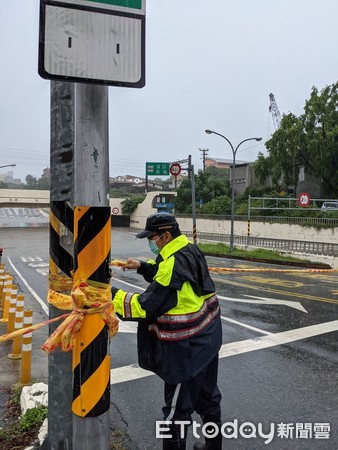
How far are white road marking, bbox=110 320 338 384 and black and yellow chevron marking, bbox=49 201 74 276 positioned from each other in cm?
279

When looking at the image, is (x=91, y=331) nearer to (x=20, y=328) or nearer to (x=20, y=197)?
(x=20, y=328)

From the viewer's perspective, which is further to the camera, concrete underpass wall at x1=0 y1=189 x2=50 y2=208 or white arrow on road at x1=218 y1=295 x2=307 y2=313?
concrete underpass wall at x1=0 y1=189 x2=50 y2=208

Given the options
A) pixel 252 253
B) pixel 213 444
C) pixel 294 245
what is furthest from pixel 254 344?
pixel 294 245

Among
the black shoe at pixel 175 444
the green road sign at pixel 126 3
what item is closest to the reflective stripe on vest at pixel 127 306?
the black shoe at pixel 175 444

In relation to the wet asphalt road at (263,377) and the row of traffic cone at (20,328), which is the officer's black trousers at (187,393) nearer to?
the wet asphalt road at (263,377)

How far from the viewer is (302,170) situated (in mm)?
41000

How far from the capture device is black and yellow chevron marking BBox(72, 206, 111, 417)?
2.18 metres

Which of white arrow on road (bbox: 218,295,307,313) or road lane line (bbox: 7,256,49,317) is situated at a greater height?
white arrow on road (bbox: 218,295,307,313)

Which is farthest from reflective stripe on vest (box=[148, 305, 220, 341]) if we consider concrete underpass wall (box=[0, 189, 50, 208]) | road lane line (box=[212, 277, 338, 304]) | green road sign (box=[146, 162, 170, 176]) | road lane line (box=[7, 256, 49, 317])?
concrete underpass wall (box=[0, 189, 50, 208])

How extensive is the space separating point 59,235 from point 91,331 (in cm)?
64

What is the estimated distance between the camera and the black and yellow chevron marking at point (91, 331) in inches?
A: 85.8

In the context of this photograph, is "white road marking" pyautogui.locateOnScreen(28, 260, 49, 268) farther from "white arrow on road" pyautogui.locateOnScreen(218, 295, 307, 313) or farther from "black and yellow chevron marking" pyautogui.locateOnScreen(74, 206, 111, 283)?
"black and yellow chevron marking" pyautogui.locateOnScreen(74, 206, 111, 283)

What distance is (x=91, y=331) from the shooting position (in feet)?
7.30

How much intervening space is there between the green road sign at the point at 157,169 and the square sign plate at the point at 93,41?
28.3 metres
